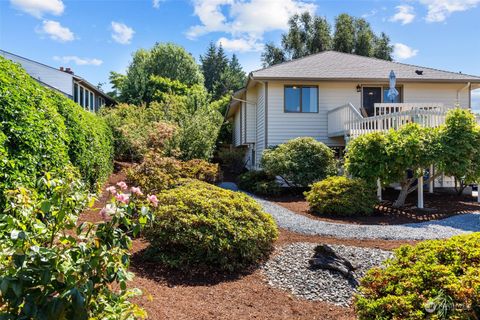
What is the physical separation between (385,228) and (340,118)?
24.4 feet

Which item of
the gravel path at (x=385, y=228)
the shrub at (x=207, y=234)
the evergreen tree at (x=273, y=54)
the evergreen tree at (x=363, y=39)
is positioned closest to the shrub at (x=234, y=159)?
the gravel path at (x=385, y=228)

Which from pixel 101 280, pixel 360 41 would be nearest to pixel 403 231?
pixel 101 280

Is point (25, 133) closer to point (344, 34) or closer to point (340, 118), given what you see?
point (340, 118)

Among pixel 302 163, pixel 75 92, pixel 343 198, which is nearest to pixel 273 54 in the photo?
pixel 75 92

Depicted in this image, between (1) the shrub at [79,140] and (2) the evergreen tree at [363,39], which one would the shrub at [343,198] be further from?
(2) the evergreen tree at [363,39]

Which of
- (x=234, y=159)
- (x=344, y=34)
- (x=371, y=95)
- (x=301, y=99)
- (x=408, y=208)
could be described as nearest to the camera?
(x=408, y=208)

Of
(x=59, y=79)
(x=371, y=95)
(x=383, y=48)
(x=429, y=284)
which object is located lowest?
(x=429, y=284)

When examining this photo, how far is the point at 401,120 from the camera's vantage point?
1078cm

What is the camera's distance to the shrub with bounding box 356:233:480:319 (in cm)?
239

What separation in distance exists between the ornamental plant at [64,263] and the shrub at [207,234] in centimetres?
238

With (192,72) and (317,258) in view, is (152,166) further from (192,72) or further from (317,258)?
(192,72)

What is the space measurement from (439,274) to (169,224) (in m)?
3.37

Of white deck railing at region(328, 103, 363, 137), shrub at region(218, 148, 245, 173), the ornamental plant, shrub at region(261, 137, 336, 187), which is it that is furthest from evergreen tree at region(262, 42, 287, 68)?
the ornamental plant

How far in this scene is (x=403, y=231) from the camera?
7234 millimetres
